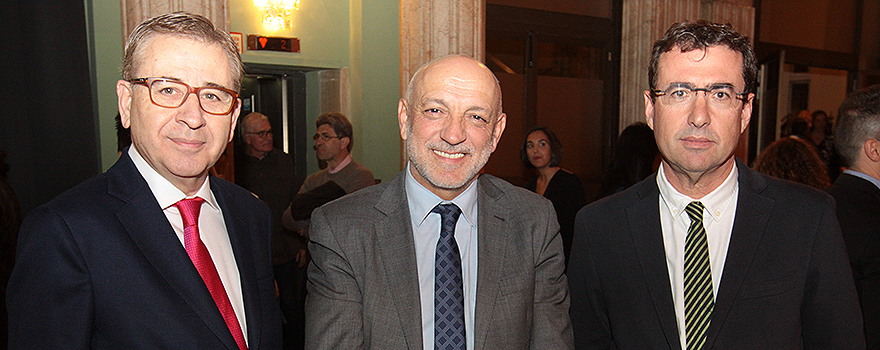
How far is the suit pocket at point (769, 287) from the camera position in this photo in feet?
4.83

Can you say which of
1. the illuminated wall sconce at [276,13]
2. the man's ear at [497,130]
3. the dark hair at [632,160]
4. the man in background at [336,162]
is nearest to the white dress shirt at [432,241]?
the man's ear at [497,130]

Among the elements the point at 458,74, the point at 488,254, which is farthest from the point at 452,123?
the point at 488,254

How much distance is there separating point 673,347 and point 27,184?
293cm

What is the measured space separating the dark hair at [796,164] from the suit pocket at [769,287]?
160 centimetres

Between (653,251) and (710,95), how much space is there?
0.45 m

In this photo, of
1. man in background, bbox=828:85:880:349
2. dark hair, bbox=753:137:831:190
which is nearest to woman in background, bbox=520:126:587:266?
dark hair, bbox=753:137:831:190

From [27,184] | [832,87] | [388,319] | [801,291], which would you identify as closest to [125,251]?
[388,319]

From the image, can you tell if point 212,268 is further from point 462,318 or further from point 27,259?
point 462,318

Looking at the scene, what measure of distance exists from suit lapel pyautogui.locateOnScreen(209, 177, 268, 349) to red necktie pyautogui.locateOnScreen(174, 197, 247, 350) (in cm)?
5

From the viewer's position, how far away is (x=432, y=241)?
1.54 metres

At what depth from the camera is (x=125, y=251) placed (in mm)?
1203

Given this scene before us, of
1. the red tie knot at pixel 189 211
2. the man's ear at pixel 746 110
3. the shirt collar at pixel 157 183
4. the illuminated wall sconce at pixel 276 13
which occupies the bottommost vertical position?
the red tie knot at pixel 189 211

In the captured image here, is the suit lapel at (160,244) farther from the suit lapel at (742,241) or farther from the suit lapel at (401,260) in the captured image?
the suit lapel at (742,241)

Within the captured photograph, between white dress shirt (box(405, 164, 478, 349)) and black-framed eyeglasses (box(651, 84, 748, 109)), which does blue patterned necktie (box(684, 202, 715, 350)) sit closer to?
black-framed eyeglasses (box(651, 84, 748, 109))
